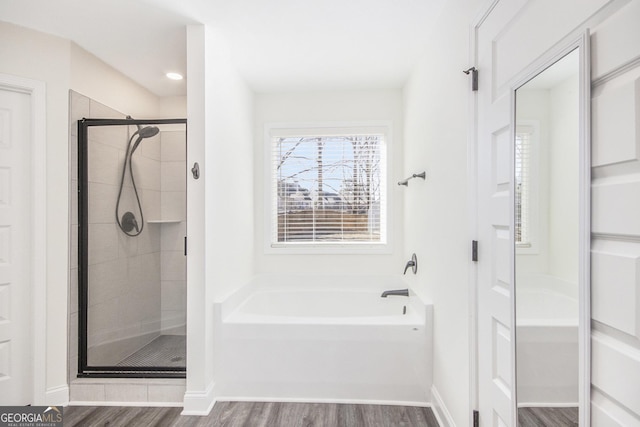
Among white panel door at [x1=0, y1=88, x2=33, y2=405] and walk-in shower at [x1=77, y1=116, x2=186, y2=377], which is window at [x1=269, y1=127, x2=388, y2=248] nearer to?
walk-in shower at [x1=77, y1=116, x2=186, y2=377]

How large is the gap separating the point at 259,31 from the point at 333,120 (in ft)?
3.82

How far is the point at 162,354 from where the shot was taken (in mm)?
2338

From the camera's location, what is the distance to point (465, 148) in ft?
4.86

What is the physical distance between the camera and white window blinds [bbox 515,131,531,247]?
3.33 feet

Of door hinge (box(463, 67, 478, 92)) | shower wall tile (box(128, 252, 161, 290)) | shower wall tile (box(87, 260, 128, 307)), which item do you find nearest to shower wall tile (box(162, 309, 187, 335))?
shower wall tile (box(128, 252, 161, 290))

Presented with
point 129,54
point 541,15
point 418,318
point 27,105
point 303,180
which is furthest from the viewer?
point 303,180

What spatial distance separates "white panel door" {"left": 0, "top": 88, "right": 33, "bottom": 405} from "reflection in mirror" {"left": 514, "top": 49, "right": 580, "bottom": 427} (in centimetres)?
273

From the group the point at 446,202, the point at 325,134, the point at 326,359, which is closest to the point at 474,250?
the point at 446,202

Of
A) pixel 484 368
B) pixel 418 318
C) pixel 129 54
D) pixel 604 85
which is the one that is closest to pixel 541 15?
pixel 604 85

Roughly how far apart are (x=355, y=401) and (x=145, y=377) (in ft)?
4.73

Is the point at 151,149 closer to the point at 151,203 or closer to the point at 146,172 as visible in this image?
the point at 146,172

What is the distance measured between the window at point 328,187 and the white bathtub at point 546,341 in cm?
197

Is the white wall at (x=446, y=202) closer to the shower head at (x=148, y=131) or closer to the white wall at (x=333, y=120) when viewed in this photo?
the white wall at (x=333, y=120)

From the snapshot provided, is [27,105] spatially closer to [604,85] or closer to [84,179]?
Result: [84,179]
